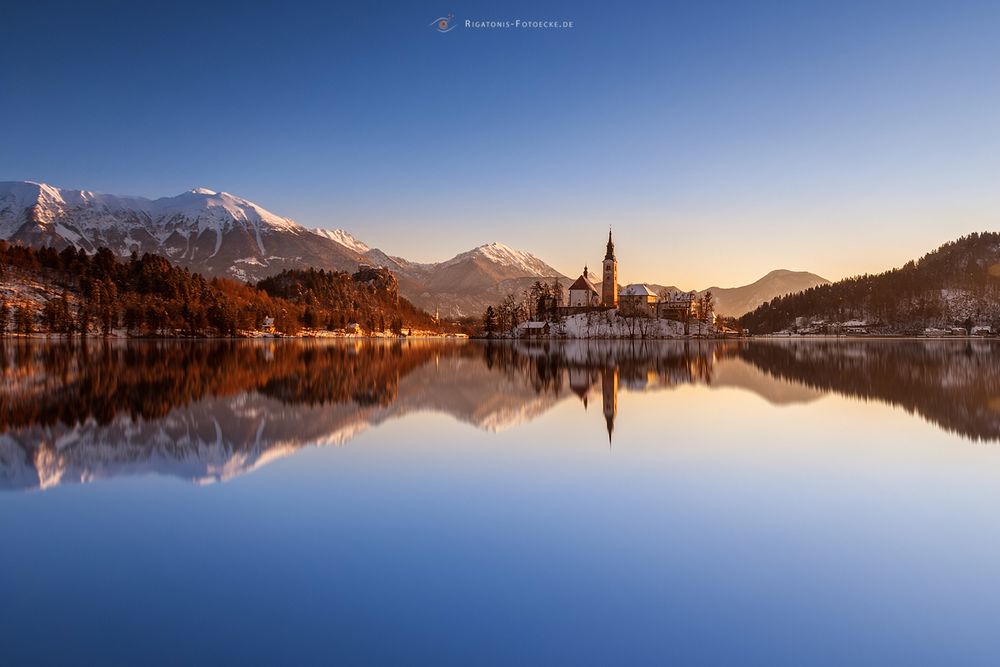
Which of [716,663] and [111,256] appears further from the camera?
[111,256]

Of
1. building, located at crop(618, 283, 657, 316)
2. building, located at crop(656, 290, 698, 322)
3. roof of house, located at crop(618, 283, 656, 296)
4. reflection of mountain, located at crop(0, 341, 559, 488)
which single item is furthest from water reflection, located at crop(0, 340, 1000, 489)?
roof of house, located at crop(618, 283, 656, 296)

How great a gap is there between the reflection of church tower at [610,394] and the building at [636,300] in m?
135

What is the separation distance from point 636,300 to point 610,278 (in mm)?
11520

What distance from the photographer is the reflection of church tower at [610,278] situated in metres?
182

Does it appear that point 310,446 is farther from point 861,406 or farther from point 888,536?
point 861,406

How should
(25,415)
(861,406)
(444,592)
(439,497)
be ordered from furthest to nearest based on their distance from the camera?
1. (861,406)
2. (25,415)
3. (439,497)
4. (444,592)

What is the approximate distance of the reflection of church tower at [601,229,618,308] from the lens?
182 meters

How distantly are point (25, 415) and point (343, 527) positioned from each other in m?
17.2

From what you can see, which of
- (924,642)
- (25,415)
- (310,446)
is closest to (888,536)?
(924,642)

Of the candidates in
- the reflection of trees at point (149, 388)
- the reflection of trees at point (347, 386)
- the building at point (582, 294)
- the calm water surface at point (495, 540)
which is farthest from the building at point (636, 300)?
the calm water surface at point (495, 540)

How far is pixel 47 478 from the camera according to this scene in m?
13.2

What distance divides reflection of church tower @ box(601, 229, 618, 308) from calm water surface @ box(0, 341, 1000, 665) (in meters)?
162

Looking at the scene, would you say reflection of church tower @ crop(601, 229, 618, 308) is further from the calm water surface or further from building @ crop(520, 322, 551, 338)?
the calm water surface

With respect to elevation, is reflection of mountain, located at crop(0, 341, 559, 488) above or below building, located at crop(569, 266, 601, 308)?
below
